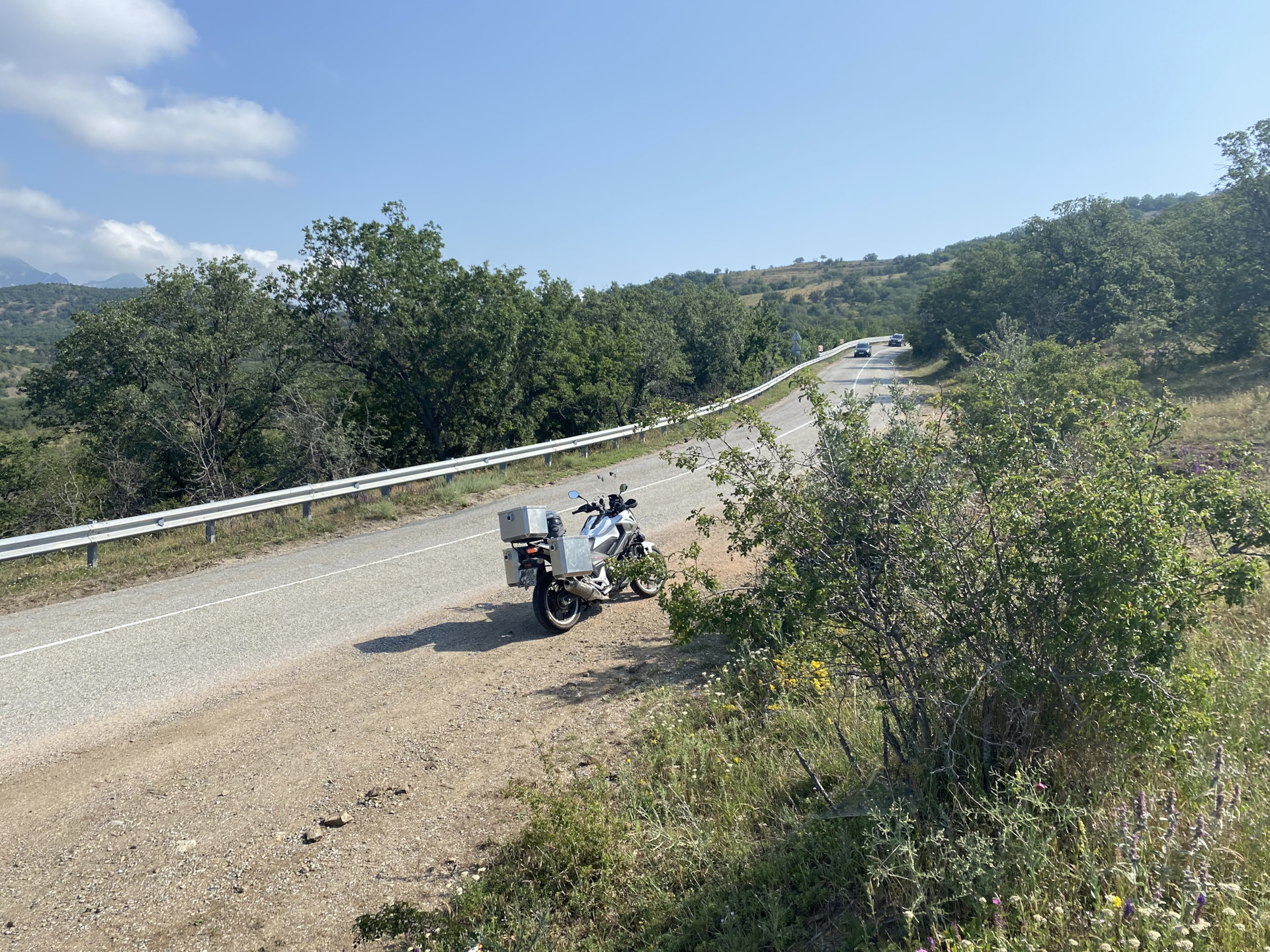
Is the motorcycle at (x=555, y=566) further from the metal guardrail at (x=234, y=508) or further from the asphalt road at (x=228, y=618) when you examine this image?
the metal guardrail at (x=234, y=508)

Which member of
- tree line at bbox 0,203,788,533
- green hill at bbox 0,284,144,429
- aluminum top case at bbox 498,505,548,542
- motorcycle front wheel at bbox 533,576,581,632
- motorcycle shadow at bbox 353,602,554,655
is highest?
green hill at bbox 0,284,144,429

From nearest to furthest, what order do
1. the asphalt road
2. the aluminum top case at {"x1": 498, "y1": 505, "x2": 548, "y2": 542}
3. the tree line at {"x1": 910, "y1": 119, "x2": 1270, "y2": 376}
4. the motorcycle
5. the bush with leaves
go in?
the bush with leaves, the asphalt road, the motorcycle, the aluminum top case at {"x1": 498, "y1": 505, "x2": 548, "y2": 542}, the tree line at {"x1": 910, "y1": 119, "x2": 1270, "y2": 376}

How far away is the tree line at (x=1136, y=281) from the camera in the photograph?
23.9m

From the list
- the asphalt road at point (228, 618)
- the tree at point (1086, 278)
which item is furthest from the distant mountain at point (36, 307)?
the asphalt road at point (228, 618)

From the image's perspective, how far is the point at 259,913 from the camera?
12.2 ft

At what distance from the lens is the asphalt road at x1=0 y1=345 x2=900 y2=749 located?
6.38m

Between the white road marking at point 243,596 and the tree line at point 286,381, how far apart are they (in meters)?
6.37

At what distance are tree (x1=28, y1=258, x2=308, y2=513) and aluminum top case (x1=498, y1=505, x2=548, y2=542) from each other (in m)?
11.9

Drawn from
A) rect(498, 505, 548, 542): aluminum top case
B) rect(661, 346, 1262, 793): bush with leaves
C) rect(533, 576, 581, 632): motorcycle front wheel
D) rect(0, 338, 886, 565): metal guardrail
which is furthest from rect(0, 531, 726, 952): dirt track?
rect(0, 338, 886, 565): metal guardrail

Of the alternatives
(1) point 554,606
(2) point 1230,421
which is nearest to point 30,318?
(1) point 554,606

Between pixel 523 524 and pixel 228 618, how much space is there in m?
3.79

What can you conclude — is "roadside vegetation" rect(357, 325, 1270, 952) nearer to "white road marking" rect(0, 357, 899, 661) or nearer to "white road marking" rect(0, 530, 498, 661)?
"white road marking" rect(0, 357, 899, 661)

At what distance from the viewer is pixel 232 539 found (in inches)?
472

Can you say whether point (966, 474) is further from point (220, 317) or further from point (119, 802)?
point (220, 317)
